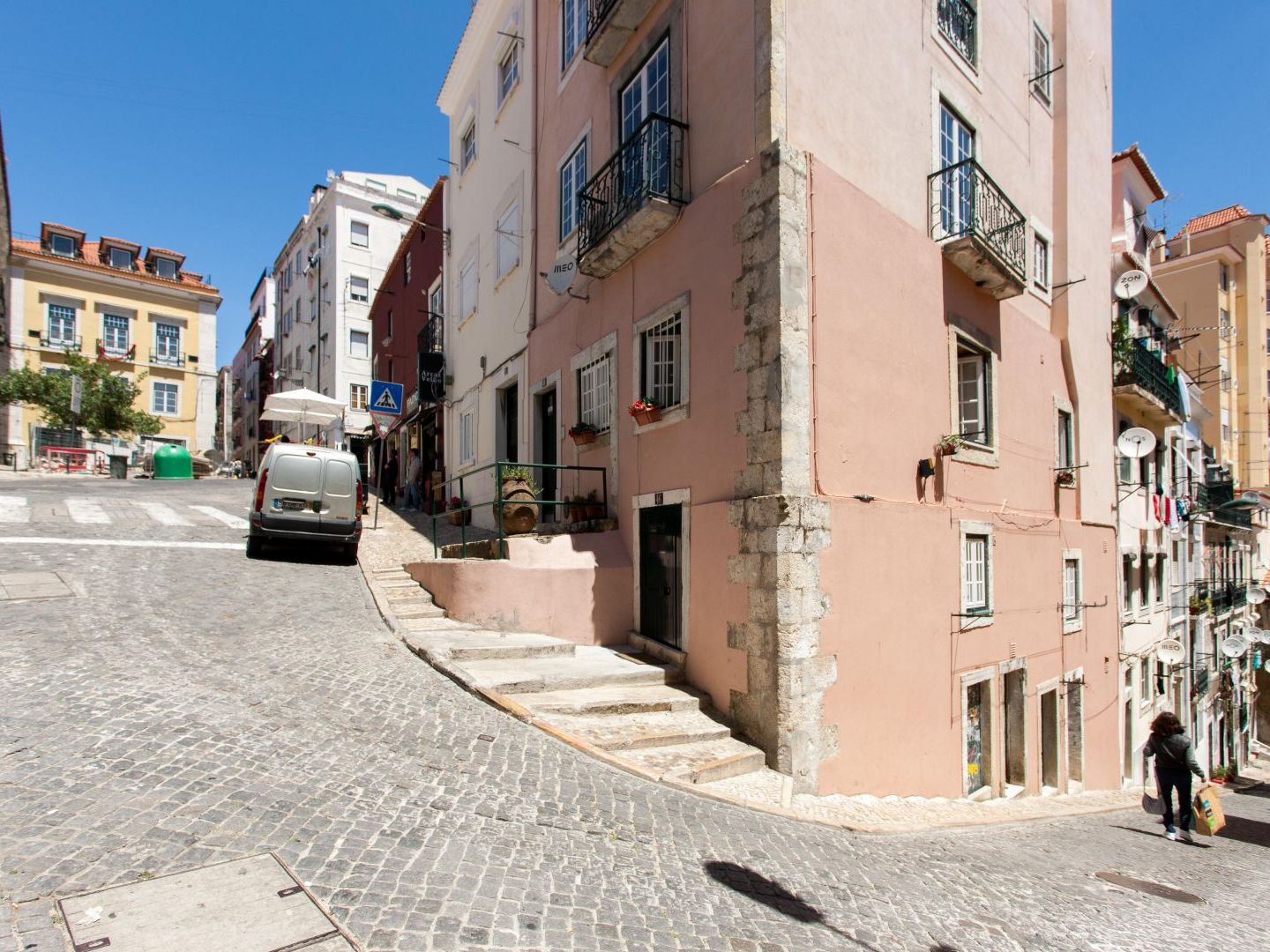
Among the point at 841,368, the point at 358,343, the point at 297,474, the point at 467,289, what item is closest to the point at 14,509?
the point at 297,474

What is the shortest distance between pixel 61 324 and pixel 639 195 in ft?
126

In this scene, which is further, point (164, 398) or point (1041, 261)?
point (164, 398)

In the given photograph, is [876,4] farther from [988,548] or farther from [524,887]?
[524,887]

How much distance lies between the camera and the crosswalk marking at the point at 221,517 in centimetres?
1414

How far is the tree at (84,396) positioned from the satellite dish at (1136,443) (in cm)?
3532

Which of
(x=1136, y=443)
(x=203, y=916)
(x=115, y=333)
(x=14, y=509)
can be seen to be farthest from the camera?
(x=115, y=333)

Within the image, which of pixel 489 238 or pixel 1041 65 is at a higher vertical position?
pixel 1041 65

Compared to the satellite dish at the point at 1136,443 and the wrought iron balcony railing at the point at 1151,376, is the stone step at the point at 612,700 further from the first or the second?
the wrought iron balcony railing at the point at 1151,376

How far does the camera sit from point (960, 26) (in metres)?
10.9

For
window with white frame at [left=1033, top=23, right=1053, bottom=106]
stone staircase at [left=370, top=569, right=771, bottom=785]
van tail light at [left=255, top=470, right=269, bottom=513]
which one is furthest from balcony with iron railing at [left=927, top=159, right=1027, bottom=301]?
van tail light at [left=255, top=470, right=269, bottom=513]

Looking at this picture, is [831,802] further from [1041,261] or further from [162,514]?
[162,514]

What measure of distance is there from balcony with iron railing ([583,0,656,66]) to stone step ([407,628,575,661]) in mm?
8645

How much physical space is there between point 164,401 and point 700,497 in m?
39.2

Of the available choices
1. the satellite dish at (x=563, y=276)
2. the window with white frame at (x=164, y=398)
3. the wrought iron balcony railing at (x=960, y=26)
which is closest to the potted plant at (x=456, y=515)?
the satellite dish at (x=563, y=276)
